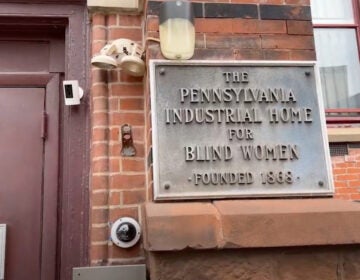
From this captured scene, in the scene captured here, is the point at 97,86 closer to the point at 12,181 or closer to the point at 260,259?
A: the point at 12,181

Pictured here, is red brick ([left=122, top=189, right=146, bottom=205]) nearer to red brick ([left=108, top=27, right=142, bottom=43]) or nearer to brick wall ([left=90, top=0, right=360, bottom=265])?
brick wall ([left=90, top=0, right=360, bottom=265])

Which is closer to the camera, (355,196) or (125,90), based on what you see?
(125,90)

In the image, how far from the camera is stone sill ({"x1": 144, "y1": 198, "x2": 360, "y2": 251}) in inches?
79.0

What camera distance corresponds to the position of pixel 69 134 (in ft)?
9.30

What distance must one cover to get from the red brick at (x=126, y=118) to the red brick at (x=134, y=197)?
0.38 meters

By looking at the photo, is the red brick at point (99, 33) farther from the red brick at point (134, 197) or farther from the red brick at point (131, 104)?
the red brick at point (134, 197)

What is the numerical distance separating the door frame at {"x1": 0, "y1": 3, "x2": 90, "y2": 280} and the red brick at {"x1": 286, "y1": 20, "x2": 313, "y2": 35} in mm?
1189

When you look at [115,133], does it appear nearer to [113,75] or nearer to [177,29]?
[113,75]

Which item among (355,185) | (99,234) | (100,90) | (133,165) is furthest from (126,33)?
(355,185)

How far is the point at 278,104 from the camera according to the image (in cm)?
244

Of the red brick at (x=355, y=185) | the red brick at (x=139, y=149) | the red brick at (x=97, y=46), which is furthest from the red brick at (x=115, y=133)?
the red brick at (x=355, y=185)

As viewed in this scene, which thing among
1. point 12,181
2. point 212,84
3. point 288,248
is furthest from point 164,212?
point 12,181

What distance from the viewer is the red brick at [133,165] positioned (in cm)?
258

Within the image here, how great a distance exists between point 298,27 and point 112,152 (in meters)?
1.21
